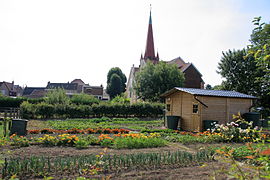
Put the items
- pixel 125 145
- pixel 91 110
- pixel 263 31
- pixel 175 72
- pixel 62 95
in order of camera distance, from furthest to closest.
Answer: pixel 175 72
pixel 62 95
pixel 91 110
pixel 125 145
pixel 263 31

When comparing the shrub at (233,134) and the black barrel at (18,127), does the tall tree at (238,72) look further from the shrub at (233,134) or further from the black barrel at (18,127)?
the black barrel at (18,127)

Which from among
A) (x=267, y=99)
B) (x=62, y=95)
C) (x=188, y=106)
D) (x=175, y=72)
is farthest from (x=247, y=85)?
(x=62, y=95)

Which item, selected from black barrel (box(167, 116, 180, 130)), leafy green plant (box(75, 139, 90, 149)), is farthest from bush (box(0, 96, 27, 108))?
leafy green plant (box(75, 139, 90, 149))

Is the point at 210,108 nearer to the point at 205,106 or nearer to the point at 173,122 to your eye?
the point at 205,106

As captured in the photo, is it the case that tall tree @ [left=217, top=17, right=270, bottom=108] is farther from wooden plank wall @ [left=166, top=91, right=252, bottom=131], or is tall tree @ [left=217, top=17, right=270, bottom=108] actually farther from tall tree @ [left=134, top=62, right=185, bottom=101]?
wooden plank wall @ [left=166, top=91, right=252, bottom=131]

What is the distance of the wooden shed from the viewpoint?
50.3ft

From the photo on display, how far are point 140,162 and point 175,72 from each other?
30.9 metres

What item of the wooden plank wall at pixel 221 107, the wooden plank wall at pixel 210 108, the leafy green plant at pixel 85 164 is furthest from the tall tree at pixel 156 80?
the leafy green plant at pixel 85 164

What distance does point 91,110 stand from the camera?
2644cm

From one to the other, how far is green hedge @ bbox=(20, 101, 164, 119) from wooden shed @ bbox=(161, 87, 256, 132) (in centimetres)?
1079

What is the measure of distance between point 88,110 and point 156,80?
1300 cm

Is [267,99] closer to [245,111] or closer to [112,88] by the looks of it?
[245,111]

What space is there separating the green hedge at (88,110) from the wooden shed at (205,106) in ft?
35.4

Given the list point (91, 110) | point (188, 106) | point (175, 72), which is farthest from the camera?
point (175, 72)
